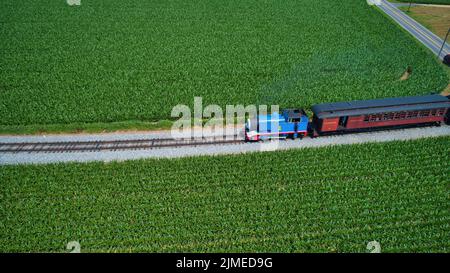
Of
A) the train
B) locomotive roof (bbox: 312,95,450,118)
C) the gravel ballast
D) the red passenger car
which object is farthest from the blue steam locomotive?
locomotive roof (bbox: 312,95,450,118)

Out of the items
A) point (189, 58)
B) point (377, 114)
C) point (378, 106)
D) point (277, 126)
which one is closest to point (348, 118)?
point (377, 114)

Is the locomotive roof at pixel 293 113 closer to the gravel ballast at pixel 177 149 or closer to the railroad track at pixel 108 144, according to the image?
the gravel ballast at pixel 177 149

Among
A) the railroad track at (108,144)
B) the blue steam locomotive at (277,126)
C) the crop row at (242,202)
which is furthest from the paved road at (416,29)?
the railroad track at (108,144)

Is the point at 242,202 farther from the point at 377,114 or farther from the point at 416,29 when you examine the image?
the point at 416,29

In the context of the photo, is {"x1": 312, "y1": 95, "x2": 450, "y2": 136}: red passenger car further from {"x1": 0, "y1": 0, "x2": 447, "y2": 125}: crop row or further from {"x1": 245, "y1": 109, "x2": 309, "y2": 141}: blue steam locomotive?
{"x1": 0, "y1": 0, "x2": 447, "y2": 125}: crop row

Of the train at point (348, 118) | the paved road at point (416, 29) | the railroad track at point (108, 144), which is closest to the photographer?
the train at point (348, 118)

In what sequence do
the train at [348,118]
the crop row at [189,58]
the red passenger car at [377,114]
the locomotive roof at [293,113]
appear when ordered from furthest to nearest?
the crop row at [189,58] < the red passenger car at [377,114] < the train at [348,118] < the locomotive roof at [293,113]

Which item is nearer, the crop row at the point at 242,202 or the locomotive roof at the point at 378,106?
Result: the crop row at the point at 242,202
